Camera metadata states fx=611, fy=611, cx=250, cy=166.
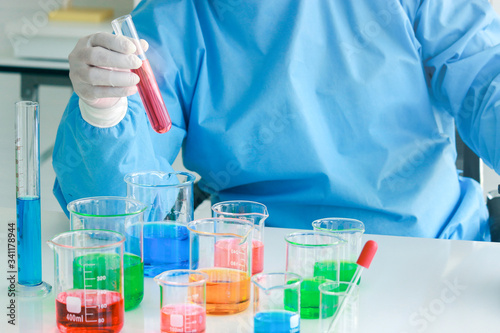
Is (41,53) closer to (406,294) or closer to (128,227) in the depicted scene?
(128,227)

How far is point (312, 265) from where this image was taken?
88 cm

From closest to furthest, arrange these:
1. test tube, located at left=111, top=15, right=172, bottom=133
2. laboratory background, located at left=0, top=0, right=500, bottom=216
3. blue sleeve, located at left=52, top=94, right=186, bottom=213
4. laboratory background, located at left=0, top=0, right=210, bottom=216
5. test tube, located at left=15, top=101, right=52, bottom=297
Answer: test tube, located at left=15, top=101, right=52, bottom=297 → test tube, located at left=111, top=15, right=172, bottom=133 → blue sleeve, located at left=52, top=94, right=186, bottom=213 → laboratory background, located at left=0, top=0, right=500, bottom=216 → laboratory background, located at left=0, top=0, right=210, bottom=216

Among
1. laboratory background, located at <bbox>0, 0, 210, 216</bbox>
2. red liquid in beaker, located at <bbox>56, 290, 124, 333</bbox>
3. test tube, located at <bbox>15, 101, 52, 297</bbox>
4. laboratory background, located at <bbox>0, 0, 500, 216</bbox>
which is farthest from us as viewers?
laboratory background, located at <bbox>0, 0, 210, 216</bbox>

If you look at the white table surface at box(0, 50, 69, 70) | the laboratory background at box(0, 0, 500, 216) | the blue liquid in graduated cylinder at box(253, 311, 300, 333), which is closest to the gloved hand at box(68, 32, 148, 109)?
the blue liquid in graduated cylinder at box(253, 311, 300, 333)

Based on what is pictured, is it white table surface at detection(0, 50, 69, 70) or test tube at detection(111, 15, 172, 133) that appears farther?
white table surface at detection(0, 50, 69, 70)

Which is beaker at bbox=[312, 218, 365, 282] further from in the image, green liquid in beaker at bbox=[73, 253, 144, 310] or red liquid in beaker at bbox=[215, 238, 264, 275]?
green liquid in beaker at bbox=[73, 253, 144, 310]

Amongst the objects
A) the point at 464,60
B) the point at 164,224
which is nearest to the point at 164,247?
the point at 164,224

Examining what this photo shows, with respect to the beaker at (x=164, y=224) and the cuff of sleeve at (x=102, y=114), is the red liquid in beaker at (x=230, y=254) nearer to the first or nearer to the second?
the beaker at (x=164, y=224)

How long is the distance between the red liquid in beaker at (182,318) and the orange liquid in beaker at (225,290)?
0.06m

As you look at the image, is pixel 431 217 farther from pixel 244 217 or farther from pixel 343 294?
pixel 343 294

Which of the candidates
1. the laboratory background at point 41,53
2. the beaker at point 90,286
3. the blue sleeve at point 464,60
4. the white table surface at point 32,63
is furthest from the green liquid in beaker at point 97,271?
the white table surface at point 32,63

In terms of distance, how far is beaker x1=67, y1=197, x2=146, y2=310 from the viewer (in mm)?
850

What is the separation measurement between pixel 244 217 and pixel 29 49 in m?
3.06

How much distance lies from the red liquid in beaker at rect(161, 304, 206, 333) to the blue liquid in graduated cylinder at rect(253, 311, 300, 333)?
73 millimetres
